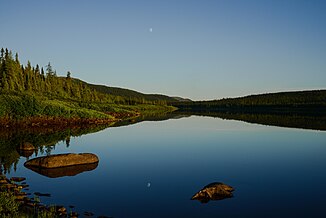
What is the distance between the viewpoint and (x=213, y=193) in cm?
1727

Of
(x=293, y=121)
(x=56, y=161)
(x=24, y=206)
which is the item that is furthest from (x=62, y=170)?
(x=293, y=121)

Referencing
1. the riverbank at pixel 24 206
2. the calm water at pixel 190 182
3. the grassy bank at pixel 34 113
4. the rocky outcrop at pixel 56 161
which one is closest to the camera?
the riverbank at pixel 24 206

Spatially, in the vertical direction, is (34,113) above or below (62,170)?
above

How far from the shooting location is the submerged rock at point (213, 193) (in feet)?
55.3

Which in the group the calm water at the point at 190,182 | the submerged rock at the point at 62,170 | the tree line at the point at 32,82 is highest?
the tree line at the point at 32,82

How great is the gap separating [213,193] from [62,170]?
485 inches

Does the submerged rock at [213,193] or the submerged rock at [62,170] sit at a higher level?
A: the submerged rock at [62,170]

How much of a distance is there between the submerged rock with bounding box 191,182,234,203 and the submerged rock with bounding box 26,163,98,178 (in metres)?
10.3

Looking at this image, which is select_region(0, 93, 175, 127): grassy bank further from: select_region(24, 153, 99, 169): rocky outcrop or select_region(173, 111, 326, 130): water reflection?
select_region(173, 111, 326, 130): water reflection

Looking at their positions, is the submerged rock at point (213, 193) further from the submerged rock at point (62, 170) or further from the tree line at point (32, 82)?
the tree line at point (32, 82)

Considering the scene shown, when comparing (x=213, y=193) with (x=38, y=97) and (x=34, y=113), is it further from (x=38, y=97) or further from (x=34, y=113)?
(x=38, y=97)

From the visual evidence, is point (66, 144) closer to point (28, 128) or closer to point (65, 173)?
point (65, 173)

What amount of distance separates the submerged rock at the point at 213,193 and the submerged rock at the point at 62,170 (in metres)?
10.3

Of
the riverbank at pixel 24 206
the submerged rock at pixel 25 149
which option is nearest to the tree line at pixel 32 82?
the submerged rock at pixel 25 149
